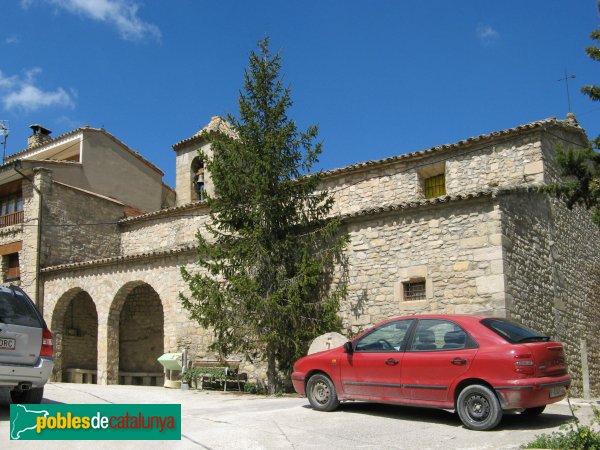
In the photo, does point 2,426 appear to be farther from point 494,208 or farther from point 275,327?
point 494,208

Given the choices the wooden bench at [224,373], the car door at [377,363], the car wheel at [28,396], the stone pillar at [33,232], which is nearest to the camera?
the car door at [377,363]

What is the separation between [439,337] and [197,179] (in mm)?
17032

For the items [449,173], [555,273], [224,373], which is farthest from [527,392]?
[449,173]

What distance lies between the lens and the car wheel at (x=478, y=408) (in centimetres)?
652

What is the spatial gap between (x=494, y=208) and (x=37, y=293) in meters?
15.7

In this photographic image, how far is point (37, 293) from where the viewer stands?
20234 mm

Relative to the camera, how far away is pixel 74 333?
68.5 feet

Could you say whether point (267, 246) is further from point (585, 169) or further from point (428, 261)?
point (585, 169)

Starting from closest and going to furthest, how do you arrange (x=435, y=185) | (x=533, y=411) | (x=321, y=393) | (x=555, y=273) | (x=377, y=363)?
(x=533, y=411), (x=377, y=363), (x=321, y=393), (x=555, y=273), (x=435, y=185)

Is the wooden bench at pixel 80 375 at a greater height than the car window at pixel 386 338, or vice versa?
the car window at pixel 386 338

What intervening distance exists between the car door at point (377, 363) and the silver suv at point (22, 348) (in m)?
3.93

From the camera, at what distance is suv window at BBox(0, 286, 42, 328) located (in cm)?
732

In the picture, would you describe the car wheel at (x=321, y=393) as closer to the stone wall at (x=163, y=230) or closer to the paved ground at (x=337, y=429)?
the paved ground at (x=337, y=429)

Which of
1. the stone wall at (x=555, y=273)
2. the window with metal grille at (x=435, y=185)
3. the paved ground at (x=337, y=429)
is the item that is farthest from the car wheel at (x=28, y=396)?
the window with metal grille at (x=435, y=185)
